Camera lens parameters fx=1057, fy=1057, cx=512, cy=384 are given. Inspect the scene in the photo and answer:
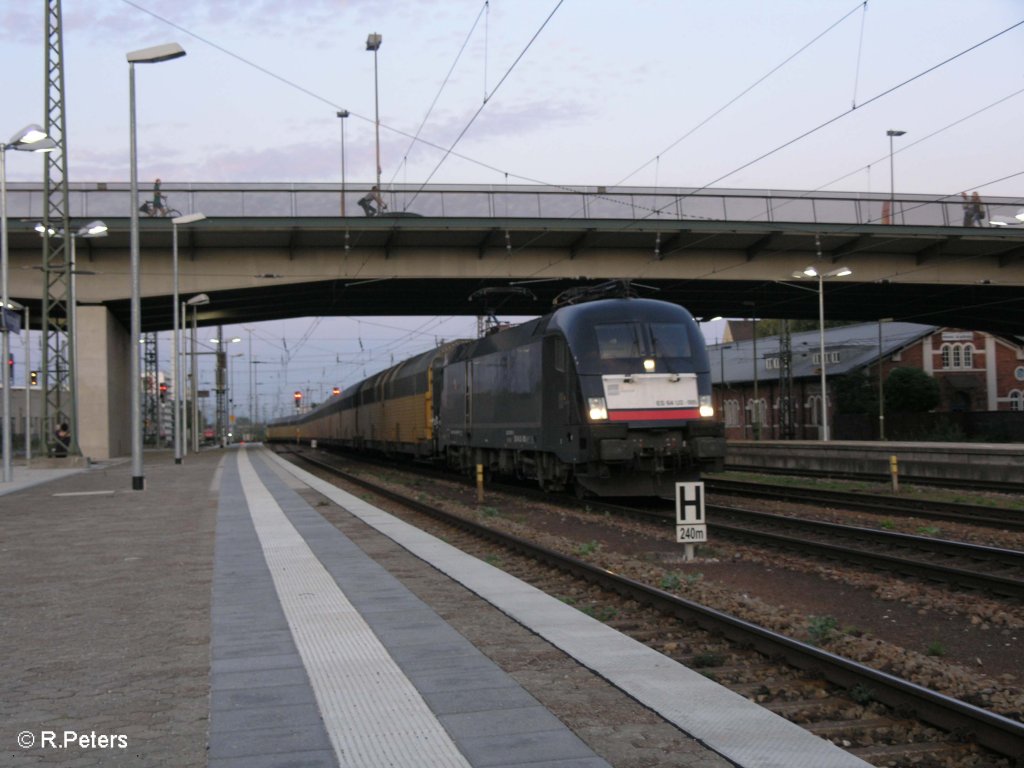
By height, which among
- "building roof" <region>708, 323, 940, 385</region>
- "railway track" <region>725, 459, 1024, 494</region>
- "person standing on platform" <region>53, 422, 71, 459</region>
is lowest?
"railway track" <region>725, 459, 1024, 494</region>

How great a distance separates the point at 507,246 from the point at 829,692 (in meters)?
32.4

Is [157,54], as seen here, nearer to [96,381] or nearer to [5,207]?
[5,207]

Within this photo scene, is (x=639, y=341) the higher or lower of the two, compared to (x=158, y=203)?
lower

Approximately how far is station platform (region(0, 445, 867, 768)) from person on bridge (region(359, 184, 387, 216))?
24.9 metres

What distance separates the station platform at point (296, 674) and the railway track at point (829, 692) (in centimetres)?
38

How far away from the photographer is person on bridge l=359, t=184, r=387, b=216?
36594mm

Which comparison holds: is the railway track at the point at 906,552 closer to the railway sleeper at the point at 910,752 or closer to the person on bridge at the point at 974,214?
the railway sleeper at the point at 910,752

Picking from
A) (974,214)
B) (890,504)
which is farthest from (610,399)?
(974,214)

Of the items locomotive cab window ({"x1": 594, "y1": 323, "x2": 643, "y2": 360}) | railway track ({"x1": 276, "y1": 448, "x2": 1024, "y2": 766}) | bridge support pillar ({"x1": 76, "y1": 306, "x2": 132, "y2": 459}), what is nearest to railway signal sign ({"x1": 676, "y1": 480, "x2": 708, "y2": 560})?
railway track ({"x1": 276, "y1": 448, "x2": 1024, "y2": 766})

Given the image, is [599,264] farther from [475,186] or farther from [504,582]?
[504,582]

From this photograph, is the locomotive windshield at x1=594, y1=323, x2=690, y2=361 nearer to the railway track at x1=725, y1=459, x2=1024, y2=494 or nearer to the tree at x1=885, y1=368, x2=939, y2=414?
the railway track at x1=725, y1=459, x2=1024, y2=494

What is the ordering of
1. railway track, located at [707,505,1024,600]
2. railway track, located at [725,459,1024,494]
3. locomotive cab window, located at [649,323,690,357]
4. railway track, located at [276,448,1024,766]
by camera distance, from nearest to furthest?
1. railway track, located at [276,448,1024,766]
2. railway track, located at [707,505,1024,600]
3. locomotive cab window, located at [649,323,690,357]
4. railway track, located at [725,459,1024,494]

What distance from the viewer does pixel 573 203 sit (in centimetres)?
3619

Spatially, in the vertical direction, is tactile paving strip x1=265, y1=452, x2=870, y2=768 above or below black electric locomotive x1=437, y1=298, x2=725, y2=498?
below
